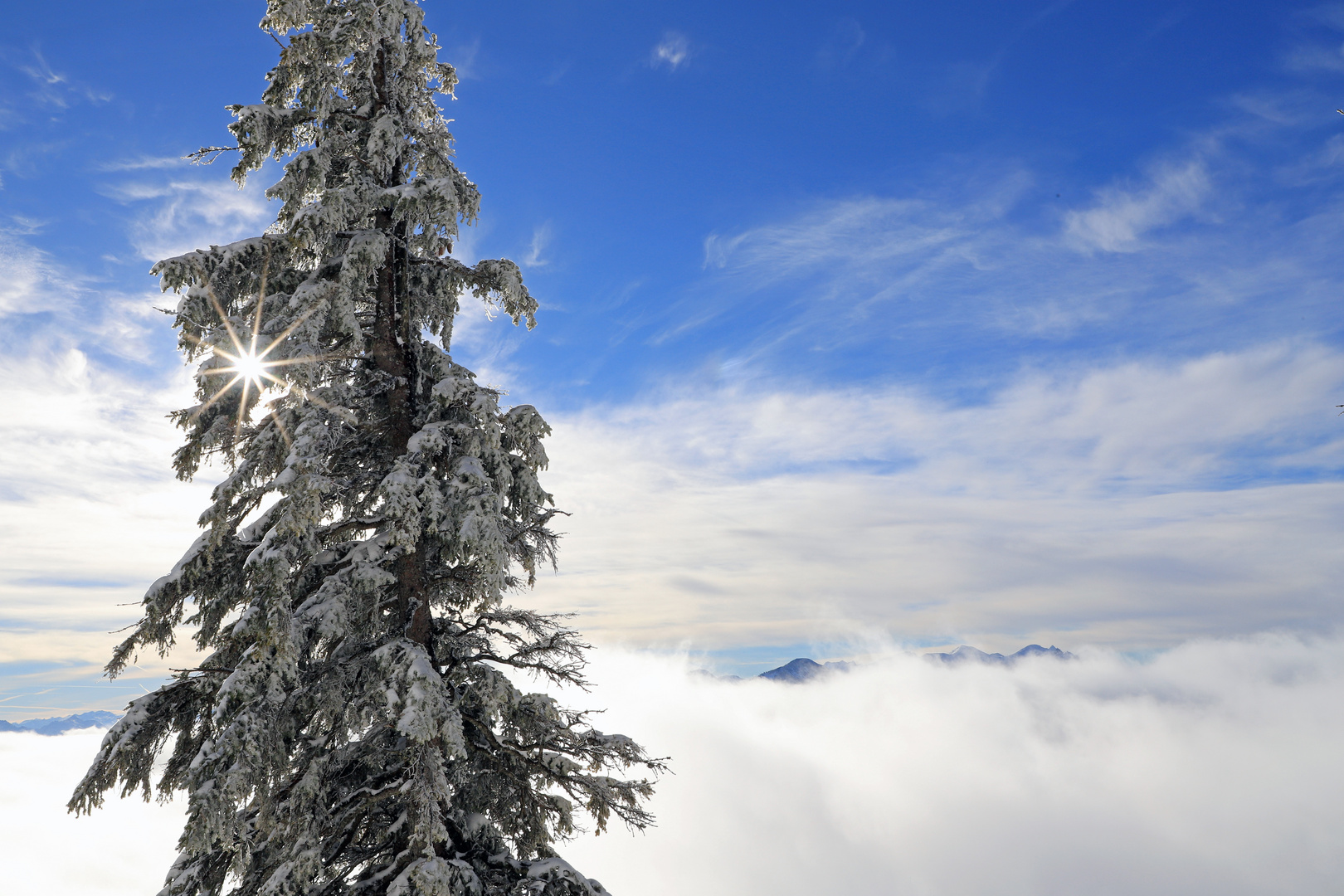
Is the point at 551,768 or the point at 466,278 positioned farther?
the point at 466,278

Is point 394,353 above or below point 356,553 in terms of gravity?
above

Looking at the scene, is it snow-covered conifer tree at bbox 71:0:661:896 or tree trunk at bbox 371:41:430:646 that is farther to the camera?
tree trunk at bbox 371:41:430:646

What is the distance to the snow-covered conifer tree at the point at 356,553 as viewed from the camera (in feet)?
25.6

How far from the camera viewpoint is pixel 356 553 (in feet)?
28.7

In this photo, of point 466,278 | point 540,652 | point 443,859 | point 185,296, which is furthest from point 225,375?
point 443,859

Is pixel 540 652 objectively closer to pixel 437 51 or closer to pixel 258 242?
pixel 258 242

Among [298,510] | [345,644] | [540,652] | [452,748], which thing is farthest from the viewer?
[540,652]

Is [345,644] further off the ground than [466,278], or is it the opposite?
[466,278]

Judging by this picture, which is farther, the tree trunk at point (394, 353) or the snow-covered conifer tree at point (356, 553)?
the tree trunk at point (394, 353)

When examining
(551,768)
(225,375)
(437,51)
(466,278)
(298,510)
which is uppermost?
(437,51)

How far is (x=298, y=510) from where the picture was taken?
7594mm

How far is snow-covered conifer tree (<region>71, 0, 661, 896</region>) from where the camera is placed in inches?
307

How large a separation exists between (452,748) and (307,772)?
6.37 feet

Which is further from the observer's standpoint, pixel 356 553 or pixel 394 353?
pixel 394 353
